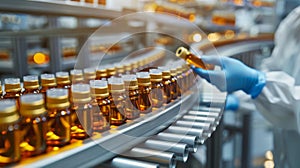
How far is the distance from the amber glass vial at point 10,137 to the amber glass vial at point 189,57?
26.9 inches

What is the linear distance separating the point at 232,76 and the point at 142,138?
0.75 m

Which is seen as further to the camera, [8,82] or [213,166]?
[213,166]

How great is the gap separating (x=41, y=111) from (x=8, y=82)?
226mm

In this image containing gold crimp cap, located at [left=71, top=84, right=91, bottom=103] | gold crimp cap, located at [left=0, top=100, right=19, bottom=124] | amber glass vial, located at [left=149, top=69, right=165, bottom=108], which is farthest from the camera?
amber glass vial, located at [left=149, top=69, right=165, bottom=108]

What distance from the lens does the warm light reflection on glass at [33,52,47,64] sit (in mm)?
2559

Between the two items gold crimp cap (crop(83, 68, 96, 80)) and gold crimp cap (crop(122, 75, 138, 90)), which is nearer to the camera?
gold crimp cap (crop(122, 75, 138, 90))

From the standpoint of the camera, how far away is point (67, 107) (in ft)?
2.12

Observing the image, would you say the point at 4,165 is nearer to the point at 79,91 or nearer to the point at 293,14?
the point at 79,91

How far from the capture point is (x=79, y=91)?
2.28ft

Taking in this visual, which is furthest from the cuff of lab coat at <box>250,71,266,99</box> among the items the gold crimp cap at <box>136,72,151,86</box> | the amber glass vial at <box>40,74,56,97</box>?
the amber glass vial at <box>40,74,56,97</box>

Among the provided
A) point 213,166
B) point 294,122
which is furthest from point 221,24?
point 213,166

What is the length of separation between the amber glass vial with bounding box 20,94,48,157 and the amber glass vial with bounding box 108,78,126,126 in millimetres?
201

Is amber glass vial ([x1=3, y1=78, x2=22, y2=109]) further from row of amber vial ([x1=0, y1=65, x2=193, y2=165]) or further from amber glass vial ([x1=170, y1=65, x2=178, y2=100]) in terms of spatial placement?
amber glass vial ([x1=170, y1=65, x2=178, y2=100])

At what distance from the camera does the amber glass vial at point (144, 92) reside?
0.85 metres
